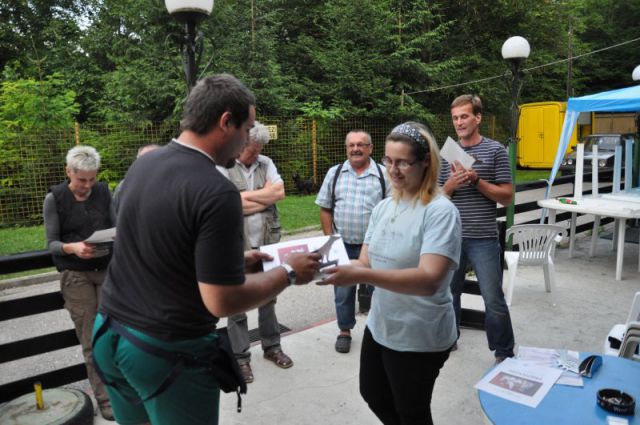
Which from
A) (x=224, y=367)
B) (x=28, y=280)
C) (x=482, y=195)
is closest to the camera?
(x=224, y=367)

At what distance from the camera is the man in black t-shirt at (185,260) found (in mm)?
1542

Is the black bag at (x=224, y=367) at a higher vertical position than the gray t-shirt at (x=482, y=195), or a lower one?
lower

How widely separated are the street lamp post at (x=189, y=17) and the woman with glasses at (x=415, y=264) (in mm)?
3487

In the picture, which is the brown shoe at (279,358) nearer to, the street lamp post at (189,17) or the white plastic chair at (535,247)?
the street lamp post at (189,17)

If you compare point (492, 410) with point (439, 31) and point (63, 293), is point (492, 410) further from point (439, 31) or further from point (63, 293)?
point (439, 31)

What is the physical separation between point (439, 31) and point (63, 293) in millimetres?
19253

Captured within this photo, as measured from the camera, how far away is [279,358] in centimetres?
414

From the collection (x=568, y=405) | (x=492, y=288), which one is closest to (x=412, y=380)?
(x=568, y=405)

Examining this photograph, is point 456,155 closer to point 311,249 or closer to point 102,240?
point 311,249

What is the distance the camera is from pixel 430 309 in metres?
2.21

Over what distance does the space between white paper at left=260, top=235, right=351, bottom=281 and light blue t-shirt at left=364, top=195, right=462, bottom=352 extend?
0.75ft

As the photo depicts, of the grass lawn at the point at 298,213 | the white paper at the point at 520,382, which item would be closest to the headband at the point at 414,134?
the white paper at the point at 520,382

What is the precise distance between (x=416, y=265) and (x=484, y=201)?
174 centimetres

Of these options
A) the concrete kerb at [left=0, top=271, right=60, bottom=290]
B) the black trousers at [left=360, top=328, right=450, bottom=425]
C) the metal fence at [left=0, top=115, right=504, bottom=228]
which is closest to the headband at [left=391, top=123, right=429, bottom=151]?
the black trousers at [left=360, top=328, right=450, bottom=425]
